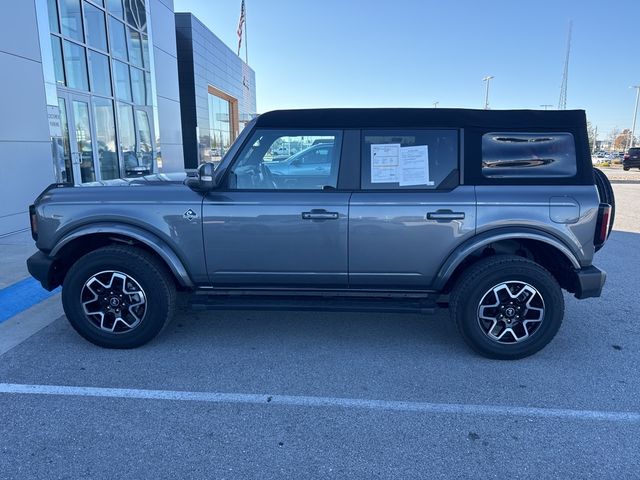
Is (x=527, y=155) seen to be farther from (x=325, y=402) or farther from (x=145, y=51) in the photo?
(x=145, y=51)

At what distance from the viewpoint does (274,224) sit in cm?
351

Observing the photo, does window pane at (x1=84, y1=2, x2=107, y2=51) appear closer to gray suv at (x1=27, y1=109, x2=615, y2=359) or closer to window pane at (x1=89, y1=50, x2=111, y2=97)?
window pane at (x1=89, y1=50, x2=111, y2=97)

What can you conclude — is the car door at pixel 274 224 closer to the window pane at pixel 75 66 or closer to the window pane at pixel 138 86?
the window pane at pixel 75 66

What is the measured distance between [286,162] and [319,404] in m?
1.88

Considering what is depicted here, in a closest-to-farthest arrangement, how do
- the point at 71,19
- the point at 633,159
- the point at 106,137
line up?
the point at 71,19
the point at 106,137
the point at 633,159

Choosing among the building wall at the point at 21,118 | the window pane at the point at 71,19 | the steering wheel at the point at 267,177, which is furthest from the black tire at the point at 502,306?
the window pane at the point at 71,19

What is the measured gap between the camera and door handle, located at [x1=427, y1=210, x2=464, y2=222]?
134 inches

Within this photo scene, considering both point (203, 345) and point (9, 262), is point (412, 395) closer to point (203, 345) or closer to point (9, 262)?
point (203, 345)

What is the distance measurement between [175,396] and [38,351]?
1465 mm

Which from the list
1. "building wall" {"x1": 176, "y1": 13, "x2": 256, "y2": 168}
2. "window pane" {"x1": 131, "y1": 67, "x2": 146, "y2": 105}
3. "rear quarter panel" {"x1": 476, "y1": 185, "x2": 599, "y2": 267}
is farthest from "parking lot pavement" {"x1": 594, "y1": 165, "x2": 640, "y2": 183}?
"rear quarter panel" {"x1": 476, "y1": 185, "x2": 599, "y2": 267}

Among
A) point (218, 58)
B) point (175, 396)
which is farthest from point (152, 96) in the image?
point (218, 58)

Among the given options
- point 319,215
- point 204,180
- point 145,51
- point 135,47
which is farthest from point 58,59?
point 319,215

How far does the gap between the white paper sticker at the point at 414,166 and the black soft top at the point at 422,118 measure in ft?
0.65

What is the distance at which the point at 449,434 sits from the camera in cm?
265
